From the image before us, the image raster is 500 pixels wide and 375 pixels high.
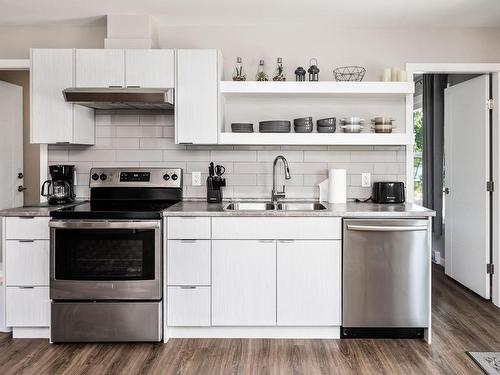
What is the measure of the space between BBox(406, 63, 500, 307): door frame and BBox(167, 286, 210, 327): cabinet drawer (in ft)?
6.27

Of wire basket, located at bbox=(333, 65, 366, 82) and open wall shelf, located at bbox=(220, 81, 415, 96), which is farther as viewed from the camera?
wire basket, located at bbox=(333, 65, 366, 82)

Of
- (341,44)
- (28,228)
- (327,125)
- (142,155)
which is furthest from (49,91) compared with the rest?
(341,44)

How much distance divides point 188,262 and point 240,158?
42.6 inches

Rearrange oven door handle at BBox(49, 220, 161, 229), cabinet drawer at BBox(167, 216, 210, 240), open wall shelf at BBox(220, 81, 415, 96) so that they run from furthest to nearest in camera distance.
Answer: open wall shelf at BBox(220, 81, 415, 96) < cabinet drawer at BBox(167, 216, 210, 240) < oven door handle at BBox(49, 220, 161, 229)

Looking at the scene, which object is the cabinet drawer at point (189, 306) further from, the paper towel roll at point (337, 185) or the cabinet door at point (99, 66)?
the cabinet door at point (99, 66)

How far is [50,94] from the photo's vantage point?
3416 mm

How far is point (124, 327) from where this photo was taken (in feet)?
9.94

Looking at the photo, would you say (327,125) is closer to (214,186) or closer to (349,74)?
(349,74)

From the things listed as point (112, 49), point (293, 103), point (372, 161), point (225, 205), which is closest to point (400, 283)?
point (372, 161)

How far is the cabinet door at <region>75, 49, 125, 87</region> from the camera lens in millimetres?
3391

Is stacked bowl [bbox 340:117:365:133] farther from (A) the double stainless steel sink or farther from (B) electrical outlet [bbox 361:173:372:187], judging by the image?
(A) the double stainless steel sink

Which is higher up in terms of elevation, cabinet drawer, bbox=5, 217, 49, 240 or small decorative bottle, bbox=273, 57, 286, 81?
small decorative bottle, bbox=273, 57, 286, 81

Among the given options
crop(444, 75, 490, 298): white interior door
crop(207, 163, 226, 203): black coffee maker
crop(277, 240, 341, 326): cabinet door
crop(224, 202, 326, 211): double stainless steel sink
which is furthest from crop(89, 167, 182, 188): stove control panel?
crop(444, 75, 490, 298): white interior door

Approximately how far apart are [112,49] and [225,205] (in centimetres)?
145
